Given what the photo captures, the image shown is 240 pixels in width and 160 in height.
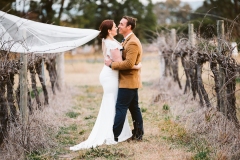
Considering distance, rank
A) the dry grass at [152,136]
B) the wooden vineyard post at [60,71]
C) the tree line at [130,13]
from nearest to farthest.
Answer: the dry grass at [152,136] → the tree line at [130,13] → the wooden vineyard post at [60,71]

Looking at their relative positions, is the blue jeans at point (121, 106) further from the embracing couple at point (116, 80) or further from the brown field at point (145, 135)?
the brown field at point (145, 135)

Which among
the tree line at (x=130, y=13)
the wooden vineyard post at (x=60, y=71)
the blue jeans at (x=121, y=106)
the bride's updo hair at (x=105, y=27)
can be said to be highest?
the tree line at (x=130, y=13)

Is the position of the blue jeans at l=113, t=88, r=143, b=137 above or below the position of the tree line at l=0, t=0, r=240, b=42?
below

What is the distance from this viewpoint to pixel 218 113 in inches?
247

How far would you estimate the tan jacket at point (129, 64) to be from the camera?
568 centimetres

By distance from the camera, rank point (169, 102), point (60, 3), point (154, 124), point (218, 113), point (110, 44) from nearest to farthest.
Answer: point (110, 44) → point (218, 113) → point (154, 124) → point (169, 102) → point (60, 3)

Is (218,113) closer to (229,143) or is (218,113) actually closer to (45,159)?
(229,143)

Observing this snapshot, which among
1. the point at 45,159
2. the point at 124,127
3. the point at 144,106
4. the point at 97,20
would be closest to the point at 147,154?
the point at 124,127

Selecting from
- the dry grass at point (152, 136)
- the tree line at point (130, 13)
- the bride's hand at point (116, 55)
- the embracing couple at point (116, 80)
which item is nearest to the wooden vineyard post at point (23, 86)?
the dry grass at point (152, 136)

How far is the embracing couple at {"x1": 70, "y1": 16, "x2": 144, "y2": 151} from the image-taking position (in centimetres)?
575

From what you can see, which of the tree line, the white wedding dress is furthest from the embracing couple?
the tree line

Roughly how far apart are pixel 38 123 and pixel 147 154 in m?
1.87

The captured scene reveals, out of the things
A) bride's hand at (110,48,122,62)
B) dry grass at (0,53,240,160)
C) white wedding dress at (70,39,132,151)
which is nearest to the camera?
dry grass at (0,53,240,160)

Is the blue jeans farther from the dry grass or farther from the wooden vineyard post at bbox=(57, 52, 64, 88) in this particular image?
the wooden vineyard post at bbox=(57, 52, 64, 88)
